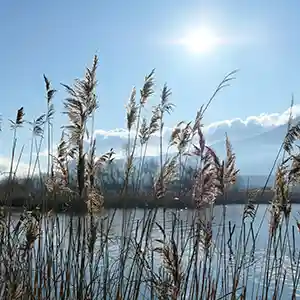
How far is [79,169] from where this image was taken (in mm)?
2938

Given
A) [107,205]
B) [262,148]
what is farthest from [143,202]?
[262,148]

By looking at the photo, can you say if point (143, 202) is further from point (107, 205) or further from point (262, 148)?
point (262, 148)

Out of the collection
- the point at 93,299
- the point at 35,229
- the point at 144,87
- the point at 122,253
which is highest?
the point at 144,87

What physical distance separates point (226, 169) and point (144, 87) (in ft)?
3.65

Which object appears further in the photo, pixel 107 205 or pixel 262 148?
pixel 262 148

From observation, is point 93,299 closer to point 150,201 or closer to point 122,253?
point 122,253

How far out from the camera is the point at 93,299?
353 cm

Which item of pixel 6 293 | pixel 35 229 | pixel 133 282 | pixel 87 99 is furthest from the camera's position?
pixel 133 282

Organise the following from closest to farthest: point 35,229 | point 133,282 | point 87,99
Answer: point 35,229
point 87,99
point 133,282

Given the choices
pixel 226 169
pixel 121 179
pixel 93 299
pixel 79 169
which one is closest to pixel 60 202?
pixel 121 179

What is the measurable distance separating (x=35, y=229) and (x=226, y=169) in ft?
4.92

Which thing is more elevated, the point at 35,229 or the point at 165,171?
the point at 165,171

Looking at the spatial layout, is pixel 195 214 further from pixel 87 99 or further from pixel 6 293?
pixel 6 293

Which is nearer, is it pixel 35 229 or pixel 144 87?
pixel 35 229
